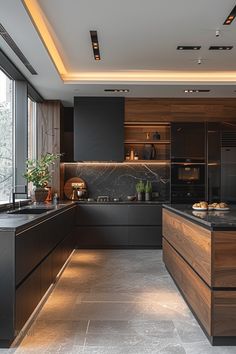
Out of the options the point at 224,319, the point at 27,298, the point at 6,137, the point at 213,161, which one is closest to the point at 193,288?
the point at 224,319

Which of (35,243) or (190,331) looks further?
(35,243)

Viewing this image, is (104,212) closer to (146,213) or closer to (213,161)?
(146,213)

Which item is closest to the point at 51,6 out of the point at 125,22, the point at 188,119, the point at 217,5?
the point at 125,22

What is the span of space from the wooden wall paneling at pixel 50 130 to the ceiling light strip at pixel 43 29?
1.29 metres

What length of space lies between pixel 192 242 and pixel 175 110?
3825mm

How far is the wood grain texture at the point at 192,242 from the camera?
2826 mm

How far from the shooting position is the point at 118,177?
737 centimetres

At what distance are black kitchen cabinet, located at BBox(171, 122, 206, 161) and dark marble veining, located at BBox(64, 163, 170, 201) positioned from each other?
68 centimetres

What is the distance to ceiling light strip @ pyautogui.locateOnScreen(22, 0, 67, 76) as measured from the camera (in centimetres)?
356

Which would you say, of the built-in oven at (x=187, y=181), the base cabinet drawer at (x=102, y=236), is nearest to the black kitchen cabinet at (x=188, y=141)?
the built-in oven at (x=187, y=181)

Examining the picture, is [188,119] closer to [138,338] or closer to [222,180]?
[222,180]

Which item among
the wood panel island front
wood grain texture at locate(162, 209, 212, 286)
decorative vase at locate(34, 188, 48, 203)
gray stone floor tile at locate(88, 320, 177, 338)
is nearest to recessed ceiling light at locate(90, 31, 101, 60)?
decorative vase at locate(34, 188, 48, 203)

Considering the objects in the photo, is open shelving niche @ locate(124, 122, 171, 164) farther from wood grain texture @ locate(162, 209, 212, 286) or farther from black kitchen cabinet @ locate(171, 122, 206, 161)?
wood grain texture @ locate(162, 209, 212, 286)

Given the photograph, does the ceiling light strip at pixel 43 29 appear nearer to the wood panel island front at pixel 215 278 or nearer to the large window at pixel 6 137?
the large window at pixel 6 137
